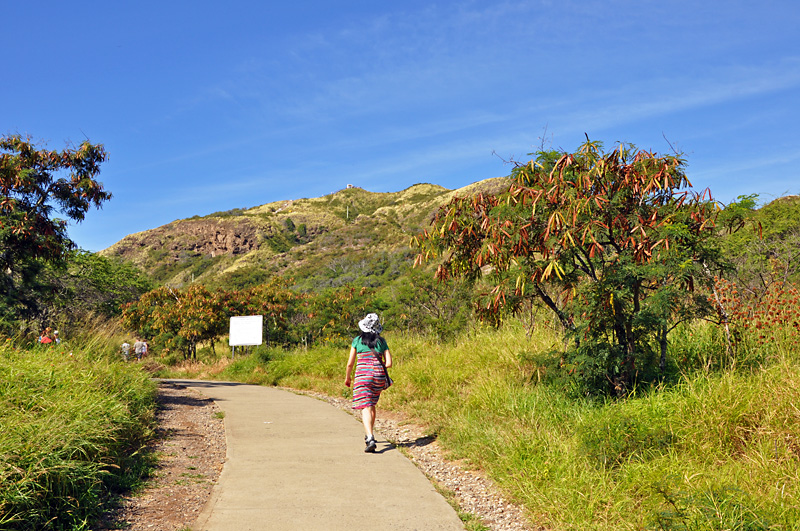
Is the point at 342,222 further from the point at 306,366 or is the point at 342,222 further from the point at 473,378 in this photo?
the point at 473,378

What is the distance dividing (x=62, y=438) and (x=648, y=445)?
16.8 feet

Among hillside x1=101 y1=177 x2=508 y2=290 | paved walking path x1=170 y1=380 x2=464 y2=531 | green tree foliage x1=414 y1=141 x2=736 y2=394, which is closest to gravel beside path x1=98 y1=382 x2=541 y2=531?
paved walking path x1=170 y1=380 x2=464 y2=531

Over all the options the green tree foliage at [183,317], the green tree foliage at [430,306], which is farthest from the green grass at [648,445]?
the green tree foliage at [183,317]

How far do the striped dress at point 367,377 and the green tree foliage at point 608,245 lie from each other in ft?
5.82

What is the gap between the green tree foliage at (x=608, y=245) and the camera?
18.8 ft

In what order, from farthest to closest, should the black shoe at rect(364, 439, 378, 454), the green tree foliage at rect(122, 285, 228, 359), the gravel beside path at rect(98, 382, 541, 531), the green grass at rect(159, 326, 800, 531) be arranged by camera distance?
the green tree foliage at rect(122, 285, 228, 359) < the black shoe at rect(364, 439, 378, 454) < the gravel beside path at rect(98, 382, 541, 531) < the green grass at rect(159, 326, 800, 531)

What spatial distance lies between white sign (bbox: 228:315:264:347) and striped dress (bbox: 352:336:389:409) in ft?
40.5

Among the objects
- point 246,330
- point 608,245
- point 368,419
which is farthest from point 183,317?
point 608,245

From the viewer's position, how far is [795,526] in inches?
140

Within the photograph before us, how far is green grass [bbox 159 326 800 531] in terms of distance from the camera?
3.99 m

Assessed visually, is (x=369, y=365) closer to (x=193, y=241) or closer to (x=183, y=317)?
(x=183, y=317)

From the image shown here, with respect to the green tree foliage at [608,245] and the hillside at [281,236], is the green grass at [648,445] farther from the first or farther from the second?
the hillside at [281,236]

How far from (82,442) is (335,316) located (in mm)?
13837

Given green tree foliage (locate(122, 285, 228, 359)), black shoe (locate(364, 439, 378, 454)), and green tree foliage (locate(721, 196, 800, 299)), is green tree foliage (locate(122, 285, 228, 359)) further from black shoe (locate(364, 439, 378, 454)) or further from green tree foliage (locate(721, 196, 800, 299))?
green tree foliage (locate(721, 196, 800, 299))
